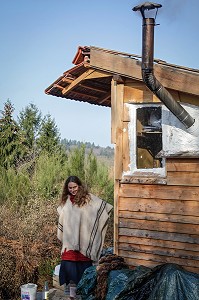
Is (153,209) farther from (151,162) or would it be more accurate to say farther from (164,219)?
(151,162)

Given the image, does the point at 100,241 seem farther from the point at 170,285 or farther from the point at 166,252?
the point at 170,285

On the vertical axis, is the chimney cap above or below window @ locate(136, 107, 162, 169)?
above

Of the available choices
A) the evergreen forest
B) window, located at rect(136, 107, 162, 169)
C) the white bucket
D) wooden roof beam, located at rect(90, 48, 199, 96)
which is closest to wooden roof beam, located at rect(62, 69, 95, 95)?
wooden roof beam, located at rect(90, 48, 199, 96)

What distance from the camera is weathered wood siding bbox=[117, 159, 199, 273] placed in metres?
5.57

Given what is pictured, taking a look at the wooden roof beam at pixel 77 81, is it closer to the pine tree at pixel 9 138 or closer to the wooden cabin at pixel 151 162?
the wooden cabin at pixel 151 162

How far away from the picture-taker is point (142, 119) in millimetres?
6191

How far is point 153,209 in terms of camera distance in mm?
5898

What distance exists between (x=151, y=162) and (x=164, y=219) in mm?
907

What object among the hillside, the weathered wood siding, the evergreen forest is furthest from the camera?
the hillside

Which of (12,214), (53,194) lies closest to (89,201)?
(12,214)

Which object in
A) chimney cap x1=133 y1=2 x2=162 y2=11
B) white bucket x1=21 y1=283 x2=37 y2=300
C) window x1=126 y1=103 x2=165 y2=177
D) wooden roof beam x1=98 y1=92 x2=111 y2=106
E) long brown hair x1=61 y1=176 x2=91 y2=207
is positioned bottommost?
white bucket x1=21 y1=283 x2=37 y2=300

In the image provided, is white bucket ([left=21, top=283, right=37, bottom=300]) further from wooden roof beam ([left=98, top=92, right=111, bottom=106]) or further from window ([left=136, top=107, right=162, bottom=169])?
wooden roof beam ([left=98, top=92, right=111, bottom=106])

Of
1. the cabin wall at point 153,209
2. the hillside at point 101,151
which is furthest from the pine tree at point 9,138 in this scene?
the cabin wall at point 153,209

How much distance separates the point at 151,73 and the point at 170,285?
8.69ft
